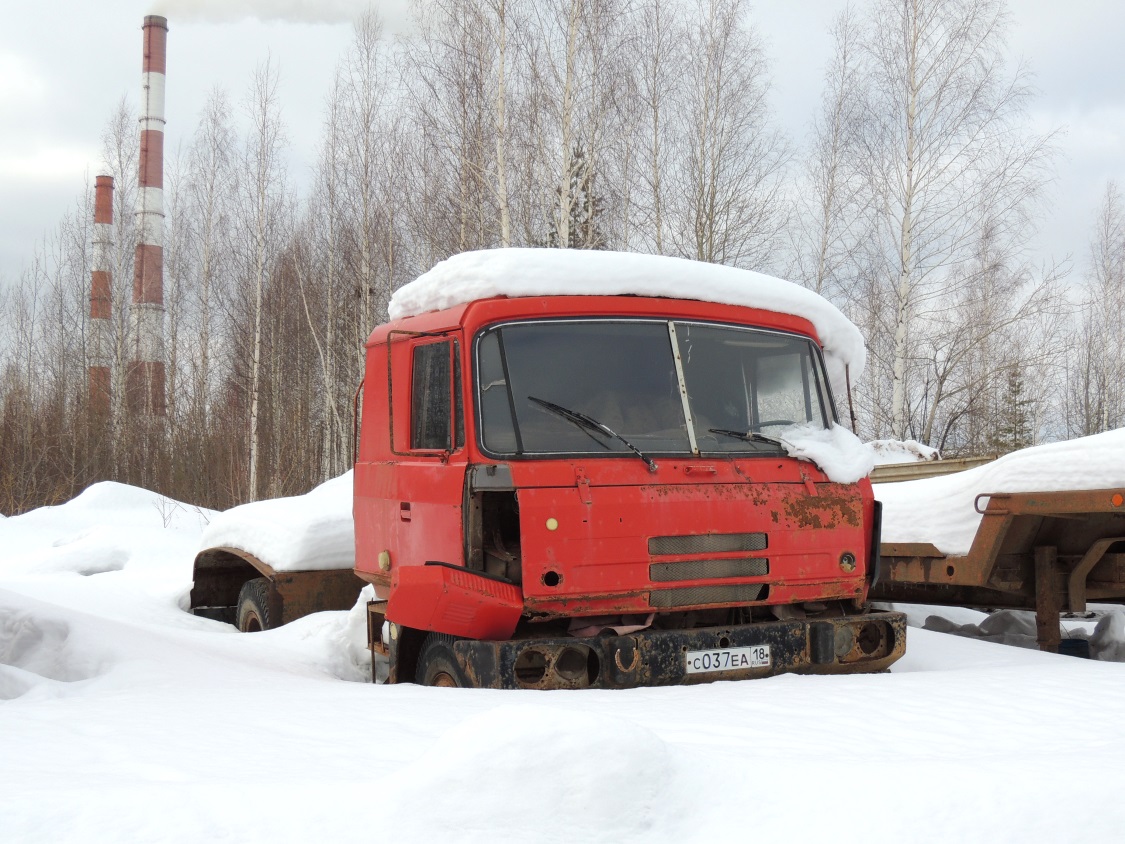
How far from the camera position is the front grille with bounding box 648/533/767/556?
5309mm

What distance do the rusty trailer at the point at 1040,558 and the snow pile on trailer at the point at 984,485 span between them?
98 millimetres

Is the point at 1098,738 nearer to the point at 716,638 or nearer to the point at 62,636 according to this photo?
the point at 716,638

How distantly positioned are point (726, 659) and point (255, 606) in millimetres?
4615

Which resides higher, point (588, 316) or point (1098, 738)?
point (588, 316)

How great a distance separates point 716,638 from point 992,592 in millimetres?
3664

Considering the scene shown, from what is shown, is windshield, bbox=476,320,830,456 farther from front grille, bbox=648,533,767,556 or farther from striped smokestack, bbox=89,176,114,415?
striped smokestack, bbox=89,176,114,415

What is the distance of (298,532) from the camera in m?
8.45

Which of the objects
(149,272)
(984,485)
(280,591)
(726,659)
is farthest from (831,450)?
(149,272)

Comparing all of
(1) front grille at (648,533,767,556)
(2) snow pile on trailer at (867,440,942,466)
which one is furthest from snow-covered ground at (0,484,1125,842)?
(2) snow pile on trailer at (867,440,942,466)

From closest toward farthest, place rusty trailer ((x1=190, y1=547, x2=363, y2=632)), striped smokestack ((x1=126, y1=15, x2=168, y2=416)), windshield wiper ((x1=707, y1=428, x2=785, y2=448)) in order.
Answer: windshield wiper ((x1=707, y1=428, x2=785, y2=448)) < rusty trailer ((x1=190, y1=547, x2=363, y2=632)) < striped smokestack ((x1=126, y1=15, x2=168, y2=416))

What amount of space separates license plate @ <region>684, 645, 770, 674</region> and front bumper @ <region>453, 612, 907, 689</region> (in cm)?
2

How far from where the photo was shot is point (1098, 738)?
407 cm

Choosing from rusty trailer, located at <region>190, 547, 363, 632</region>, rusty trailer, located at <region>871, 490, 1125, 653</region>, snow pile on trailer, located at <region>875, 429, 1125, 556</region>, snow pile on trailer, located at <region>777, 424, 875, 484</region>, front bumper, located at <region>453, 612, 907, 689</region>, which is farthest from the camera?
rusty trailer, located at <region>190, 547, 363, 632</region>

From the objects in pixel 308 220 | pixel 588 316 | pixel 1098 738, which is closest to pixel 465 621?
pixel 588 316
